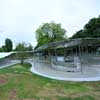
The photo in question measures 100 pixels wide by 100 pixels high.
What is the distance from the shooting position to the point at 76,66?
6801mm

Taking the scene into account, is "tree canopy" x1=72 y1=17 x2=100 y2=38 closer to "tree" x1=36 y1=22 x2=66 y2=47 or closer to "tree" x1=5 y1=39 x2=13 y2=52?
"tree" x1=36 y1=22 x2=66 y2=47

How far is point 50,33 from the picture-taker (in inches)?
914

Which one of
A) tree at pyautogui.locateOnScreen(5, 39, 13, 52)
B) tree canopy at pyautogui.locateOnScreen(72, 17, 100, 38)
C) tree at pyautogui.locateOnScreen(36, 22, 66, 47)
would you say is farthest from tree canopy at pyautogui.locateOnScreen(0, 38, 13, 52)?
tree canopy at pyautogui.locateOnScreen(72, 17, 100, 38)

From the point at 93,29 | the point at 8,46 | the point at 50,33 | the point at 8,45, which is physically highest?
the point at 93,29

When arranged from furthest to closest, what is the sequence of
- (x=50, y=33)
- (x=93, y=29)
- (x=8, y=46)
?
(x=8, y=46) < (x=50, y=33) < (x=93, y=29)

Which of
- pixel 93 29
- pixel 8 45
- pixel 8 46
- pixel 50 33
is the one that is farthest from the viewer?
pixel 8 45

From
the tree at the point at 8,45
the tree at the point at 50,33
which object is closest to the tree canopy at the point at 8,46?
the tree at the point at 8,45

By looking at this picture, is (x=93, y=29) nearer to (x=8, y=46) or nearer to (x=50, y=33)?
(x=50, y=33)

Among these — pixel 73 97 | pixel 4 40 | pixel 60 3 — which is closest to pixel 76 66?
pixel 73 97

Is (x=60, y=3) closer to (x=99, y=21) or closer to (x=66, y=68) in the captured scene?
(x=66, y=68)

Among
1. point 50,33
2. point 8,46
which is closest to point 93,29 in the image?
point 50,33

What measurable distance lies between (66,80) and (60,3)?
8.32m

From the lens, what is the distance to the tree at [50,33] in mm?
22652

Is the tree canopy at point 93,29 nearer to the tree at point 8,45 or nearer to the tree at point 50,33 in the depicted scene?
the tree at point 50,33
